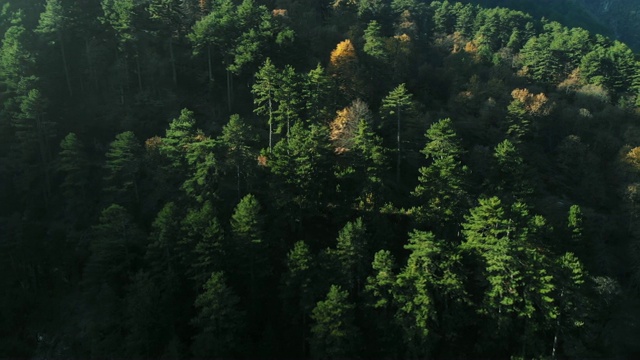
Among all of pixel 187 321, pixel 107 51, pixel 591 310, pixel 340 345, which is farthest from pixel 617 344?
pixel 107 51

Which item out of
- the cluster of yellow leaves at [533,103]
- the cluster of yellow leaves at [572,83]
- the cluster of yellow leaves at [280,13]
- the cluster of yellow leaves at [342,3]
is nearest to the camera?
the cluster of yellow leaves at [533,103]

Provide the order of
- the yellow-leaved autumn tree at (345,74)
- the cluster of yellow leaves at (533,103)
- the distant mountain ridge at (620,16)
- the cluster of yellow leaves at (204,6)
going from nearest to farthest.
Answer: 1. the yellow-leaved autumn tree at (345,74)
2. the cluster of yellow leaves at (533,103)
3. the cluster of yellow leaves at (204,6)
4. the distant mountain ridge at (620,16)

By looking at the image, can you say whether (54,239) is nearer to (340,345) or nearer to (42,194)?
(42,194)

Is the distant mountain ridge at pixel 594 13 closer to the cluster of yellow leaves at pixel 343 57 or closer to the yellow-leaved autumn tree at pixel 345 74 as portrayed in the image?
the cluster of yellow leaves at pixel 343 57

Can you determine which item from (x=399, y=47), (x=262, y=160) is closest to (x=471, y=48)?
(x=399, y=47)

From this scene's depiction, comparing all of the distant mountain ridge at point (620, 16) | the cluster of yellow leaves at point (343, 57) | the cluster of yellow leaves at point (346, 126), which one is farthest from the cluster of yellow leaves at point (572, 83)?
the distant mountain ridge at point (620, 16)

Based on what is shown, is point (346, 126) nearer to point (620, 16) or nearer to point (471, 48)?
point (471, 48)

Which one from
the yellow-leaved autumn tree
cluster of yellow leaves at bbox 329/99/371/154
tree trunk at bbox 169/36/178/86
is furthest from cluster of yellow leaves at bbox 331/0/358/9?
cluster of yellow leaves at bbox 329/99/371/154
